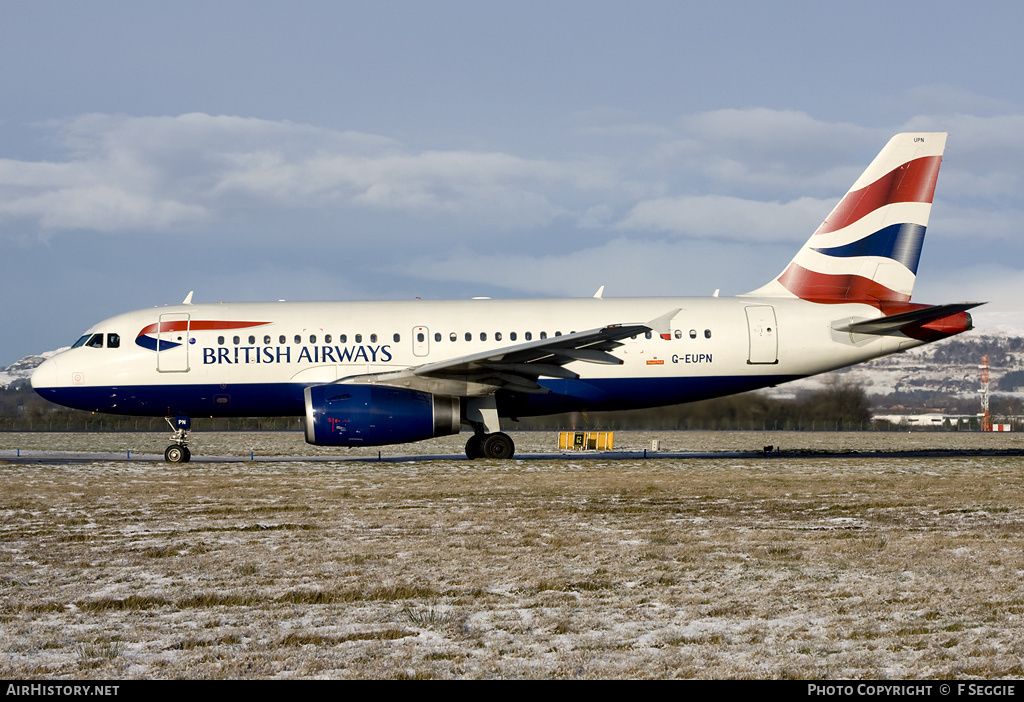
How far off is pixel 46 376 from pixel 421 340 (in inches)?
328

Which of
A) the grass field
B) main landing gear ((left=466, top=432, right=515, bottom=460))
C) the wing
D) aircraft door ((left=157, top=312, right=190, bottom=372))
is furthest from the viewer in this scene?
aircraft door ((left=157, top=312, right=190, bottom=372))

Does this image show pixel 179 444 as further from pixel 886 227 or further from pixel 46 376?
pixel 886 227

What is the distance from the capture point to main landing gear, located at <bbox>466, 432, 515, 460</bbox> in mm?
19562

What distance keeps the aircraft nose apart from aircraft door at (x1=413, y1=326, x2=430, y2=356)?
7.98 m

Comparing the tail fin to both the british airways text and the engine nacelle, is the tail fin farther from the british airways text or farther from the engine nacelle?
the british airways text

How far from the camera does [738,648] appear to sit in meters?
4.70

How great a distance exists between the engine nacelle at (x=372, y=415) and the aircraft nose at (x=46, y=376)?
6587 millimetres

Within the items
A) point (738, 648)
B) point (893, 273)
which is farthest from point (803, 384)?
point (738, 648)

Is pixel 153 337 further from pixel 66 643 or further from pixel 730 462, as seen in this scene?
pixel 66 643

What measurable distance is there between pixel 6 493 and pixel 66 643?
934 cm

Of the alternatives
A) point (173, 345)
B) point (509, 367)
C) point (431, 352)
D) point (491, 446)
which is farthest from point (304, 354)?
point (509, 367)

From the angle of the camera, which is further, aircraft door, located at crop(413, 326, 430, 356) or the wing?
aircraft door, located at crop(413, 326, 430, 356)

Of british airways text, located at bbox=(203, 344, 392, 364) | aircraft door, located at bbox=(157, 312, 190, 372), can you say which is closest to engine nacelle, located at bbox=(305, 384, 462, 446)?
british airways text, located at bbox=(203, 344, 392, 364)

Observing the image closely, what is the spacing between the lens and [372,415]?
1750 centimetres
